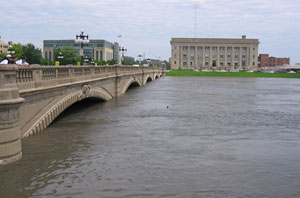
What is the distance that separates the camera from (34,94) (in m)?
13.4

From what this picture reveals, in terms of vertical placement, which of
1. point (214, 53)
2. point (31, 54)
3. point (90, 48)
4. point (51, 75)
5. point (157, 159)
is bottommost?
point (157, 159)

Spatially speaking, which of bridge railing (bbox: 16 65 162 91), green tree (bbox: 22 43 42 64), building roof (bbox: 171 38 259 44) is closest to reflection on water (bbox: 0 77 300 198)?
bridge railing (bbox: 16 65 162 91)

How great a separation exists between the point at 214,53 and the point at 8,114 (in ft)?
573

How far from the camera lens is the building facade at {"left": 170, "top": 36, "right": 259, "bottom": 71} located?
6929 inches

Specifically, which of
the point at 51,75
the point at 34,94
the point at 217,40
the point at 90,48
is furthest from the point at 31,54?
the point at 217,40

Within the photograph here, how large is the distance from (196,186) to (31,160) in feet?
17.5

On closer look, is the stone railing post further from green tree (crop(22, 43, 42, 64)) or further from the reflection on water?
green tree (crop(22, 43, 42, 64))

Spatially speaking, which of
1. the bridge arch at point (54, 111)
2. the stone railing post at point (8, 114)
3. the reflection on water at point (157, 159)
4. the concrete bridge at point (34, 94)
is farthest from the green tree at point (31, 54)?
the stone railing post at point (8, 114)

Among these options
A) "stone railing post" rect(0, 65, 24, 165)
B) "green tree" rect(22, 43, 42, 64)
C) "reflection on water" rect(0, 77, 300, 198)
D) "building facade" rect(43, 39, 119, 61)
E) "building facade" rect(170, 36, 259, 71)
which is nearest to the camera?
"reflection on water" rect(0, 77, 300, 198)

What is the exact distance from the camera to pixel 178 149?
43.4ft

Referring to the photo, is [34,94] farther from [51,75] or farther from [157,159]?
[157,159]

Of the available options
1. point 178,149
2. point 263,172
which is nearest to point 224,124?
point 178,149

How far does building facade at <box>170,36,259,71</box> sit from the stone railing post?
166 meters

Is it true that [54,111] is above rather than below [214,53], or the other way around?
below
